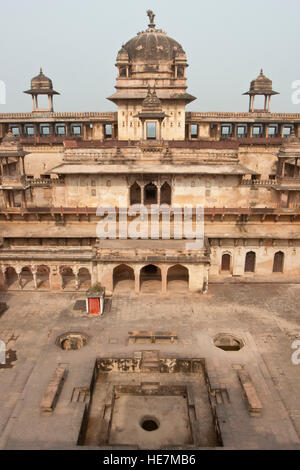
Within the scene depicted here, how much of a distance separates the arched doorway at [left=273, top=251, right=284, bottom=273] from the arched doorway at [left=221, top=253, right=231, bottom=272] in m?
3.91

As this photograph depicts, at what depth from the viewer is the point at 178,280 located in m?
30.3

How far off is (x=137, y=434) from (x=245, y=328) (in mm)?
10133

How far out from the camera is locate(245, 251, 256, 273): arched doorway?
103 feet

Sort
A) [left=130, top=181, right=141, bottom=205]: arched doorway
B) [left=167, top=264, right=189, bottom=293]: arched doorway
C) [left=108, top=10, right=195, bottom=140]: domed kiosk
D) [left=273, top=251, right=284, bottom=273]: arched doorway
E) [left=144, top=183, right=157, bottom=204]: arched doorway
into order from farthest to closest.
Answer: [left=108, top=10, right=195, bottom=140]: domed kiosk < [left=130, top=181, right=141, bottom=205]: arched doorway < [left=144, top=183, right=157, bottom=204]: arched doorway < [left=273, top=251, right=284, bottom=273]: arched doorway < [left=167, top=264, right=189, bottom=293]: arched doorway

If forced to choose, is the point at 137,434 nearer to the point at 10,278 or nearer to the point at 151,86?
the point at 10,278

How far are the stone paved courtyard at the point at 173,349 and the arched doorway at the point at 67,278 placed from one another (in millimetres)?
1528

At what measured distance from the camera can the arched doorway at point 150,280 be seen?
28672 mm

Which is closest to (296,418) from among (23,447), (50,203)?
(23,447)

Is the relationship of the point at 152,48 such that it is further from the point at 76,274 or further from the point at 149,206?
the point at 76,274

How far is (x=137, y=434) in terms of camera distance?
1614 cm

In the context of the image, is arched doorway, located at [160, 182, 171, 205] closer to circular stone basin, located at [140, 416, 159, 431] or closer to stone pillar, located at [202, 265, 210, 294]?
stone pillar, located at [202, 265, 210, 294]
